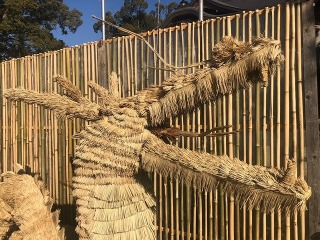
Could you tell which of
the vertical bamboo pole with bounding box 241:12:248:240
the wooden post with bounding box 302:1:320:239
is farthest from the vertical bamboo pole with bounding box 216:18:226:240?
the wooden post with bounding box 302:1:320:239

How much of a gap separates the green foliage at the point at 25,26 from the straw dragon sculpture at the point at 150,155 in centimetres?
699

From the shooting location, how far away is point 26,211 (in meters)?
1.47

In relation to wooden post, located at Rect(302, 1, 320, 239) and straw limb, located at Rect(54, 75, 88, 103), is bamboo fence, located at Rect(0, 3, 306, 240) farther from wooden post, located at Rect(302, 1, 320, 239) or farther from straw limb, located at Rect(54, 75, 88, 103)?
straw limb, located at Rect(54, 75, 88, 103)

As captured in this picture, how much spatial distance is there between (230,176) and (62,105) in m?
0.74

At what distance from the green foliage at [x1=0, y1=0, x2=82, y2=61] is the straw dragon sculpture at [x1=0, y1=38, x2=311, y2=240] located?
6.99 m

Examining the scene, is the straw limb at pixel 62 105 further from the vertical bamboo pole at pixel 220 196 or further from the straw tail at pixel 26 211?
the vertical bamboo pole at pixel 220 196

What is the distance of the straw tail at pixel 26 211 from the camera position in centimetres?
146

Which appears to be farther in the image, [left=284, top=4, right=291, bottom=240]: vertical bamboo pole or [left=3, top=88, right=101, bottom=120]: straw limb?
[left=284, top=4, right=291, bottom=240]: vertical bamboo pole

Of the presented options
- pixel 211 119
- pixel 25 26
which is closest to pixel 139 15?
pixel 25 26

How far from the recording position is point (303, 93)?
1884 mm

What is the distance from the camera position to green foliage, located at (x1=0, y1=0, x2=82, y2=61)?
7.56 metres

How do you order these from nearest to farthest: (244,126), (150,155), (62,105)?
1. (150,155)
2. (62,105)
3. (244,126)

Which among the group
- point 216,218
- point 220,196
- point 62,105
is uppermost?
point 62,105

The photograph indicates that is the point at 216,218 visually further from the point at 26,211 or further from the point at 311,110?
the point at 26,211
